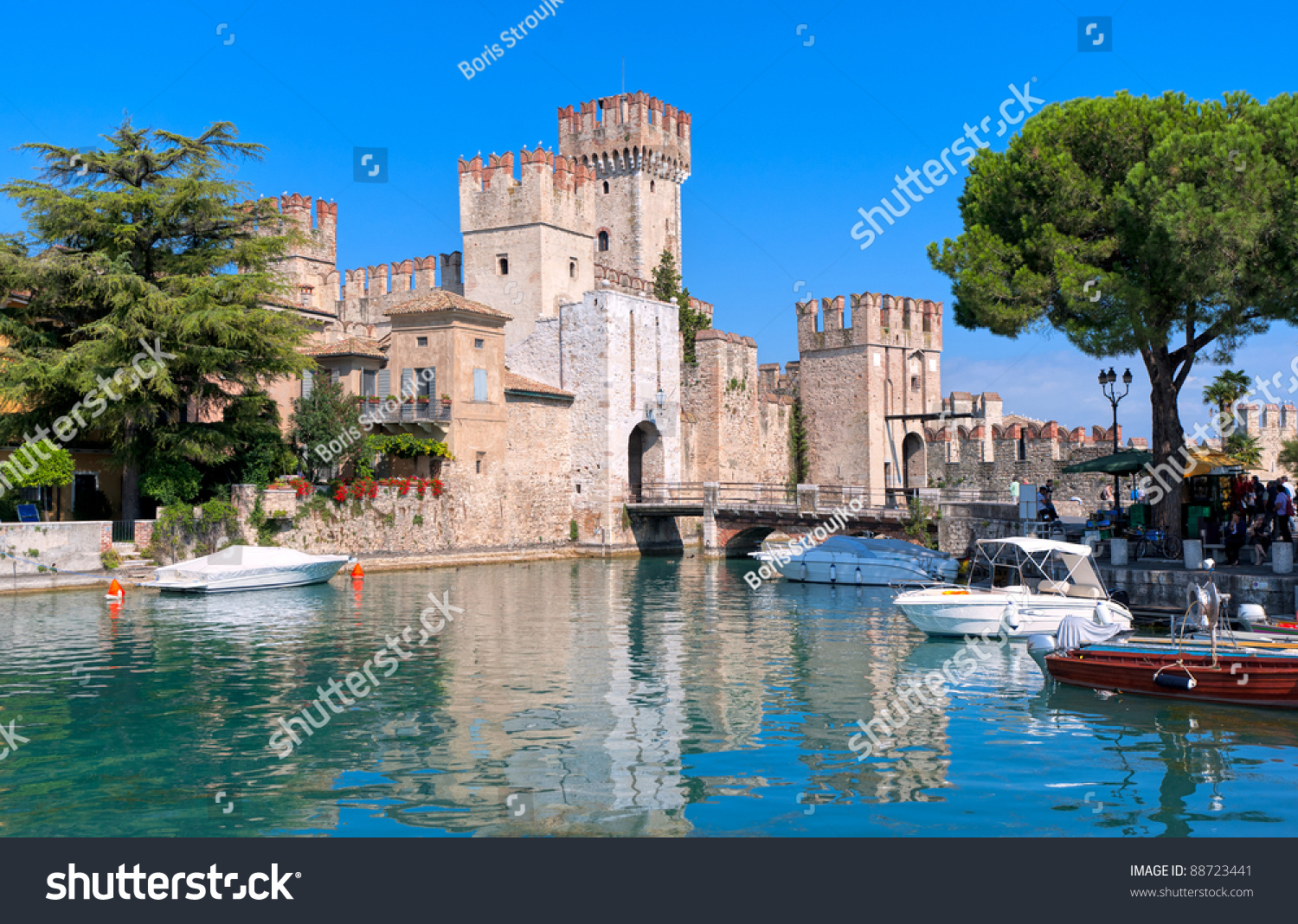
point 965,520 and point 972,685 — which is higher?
point 965,520

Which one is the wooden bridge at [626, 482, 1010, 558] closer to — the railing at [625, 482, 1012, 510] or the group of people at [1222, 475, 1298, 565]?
the railing at [625, 482, 1012, 510]

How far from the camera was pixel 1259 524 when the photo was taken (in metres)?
17.7

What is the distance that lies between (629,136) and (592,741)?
42.1 metres

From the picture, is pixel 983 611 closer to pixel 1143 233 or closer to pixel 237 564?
pixel 1143 233

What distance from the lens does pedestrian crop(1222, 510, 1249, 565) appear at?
17547 mm

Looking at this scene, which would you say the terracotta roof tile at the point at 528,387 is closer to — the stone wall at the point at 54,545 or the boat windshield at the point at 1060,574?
the stone wall at the point at 54,545

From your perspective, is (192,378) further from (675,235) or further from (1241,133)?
(675,235)

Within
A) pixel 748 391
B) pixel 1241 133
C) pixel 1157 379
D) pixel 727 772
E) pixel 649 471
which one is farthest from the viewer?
pixel 748 391

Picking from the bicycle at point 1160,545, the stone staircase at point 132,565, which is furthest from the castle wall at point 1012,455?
the stone staircase at point 132,565

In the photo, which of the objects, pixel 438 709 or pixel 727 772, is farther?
pixel 438 709

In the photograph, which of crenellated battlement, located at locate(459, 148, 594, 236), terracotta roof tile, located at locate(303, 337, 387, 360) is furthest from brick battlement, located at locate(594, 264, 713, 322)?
terracotta roof tile, located at locate(303, 337, 387, 360)

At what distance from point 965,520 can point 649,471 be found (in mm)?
14475
